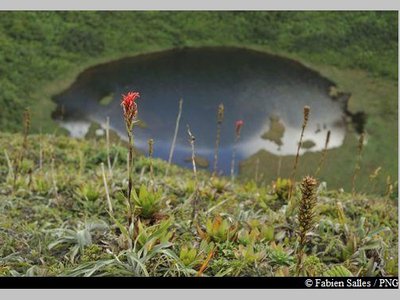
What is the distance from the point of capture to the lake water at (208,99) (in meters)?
23.7

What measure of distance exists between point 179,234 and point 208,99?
2135 centimetres

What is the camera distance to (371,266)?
5977 millimetres

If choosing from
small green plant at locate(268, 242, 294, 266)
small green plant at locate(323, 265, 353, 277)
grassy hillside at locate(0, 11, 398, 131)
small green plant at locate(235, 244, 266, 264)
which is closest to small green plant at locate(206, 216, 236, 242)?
small green plant at locate(235, 244, 266, 264)

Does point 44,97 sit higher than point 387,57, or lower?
lower

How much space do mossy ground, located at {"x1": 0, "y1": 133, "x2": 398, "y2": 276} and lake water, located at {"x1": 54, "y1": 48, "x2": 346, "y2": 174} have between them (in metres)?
12.1

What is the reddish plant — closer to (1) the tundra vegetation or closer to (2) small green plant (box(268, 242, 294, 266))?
(1) the tundra vegetation

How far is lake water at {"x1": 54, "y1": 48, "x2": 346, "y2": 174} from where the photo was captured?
77.7ft

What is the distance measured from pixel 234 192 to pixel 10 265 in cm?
419

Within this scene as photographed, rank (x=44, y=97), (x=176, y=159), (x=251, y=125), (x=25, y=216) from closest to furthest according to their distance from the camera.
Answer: (x=25, y=216)
(x=176, y=159)
(x=251, y=125)
(x=44, y=97)

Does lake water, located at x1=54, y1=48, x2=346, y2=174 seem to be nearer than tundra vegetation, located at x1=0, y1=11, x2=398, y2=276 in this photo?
No

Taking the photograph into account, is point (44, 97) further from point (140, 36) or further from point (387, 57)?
point (387, 57)

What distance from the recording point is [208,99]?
27.8 meters

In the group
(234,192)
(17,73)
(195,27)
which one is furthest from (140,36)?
(234,192)

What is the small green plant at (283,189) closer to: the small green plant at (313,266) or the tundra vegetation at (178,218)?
the tundra vegetation at (178,218)
